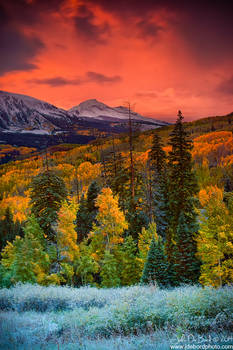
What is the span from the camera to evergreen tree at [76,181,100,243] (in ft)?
120

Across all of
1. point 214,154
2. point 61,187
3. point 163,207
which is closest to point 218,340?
point 61,187

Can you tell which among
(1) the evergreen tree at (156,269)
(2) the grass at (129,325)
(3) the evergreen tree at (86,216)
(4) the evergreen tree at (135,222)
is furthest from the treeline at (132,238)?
(3) the evergreen tree at (86,216)

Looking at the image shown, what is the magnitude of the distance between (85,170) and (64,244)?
12229 centimetres

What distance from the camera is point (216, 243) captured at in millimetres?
17219

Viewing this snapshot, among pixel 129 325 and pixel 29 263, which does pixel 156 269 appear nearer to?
pixel 129 325

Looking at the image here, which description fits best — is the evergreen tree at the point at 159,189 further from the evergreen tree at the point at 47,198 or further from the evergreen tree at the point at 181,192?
the evergreen tree at the point at 47,198

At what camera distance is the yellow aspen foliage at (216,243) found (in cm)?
1680

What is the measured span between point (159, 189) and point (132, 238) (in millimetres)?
8150

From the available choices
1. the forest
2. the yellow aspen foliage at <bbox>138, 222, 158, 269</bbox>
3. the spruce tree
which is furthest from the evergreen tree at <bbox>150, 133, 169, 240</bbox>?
the spruce tree

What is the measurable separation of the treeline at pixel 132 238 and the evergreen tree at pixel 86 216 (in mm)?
10084

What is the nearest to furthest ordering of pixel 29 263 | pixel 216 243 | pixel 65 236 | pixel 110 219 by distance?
pixel 29 263
pixel 216 243
pixel 65 236
pixel 110 219

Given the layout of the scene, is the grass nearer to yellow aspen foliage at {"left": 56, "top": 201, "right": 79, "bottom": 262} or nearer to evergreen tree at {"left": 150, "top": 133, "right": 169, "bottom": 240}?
yellow aspen foliage at {"left": 56, "top": 201, "right": 79, "bottom": 262}

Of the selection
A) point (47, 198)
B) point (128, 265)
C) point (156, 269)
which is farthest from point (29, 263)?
point (156, 269)

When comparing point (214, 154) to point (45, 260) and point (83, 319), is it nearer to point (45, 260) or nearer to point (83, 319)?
point (45, 260)
